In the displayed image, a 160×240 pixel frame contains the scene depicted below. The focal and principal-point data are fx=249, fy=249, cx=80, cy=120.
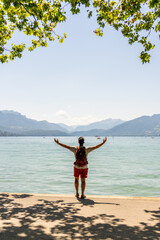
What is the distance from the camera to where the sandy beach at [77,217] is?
5492 mm

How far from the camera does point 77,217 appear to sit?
670cm

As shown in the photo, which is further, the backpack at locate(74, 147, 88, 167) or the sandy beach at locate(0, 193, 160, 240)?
the backpack at locate(74, 147, 88, 167)

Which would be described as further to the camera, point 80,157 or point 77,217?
point 80,157

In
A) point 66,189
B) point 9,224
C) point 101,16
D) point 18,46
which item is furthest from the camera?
point 66,189

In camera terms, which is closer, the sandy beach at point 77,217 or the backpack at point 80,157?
the sandy beach at point 77,217

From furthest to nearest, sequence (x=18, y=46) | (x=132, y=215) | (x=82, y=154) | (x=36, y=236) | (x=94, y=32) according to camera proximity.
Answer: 1. (x=18, y=46)
2. (x=94, y=32)
3. (x=82, y=154)
4. (x=132, y=215)
5. (x=36, y=236)

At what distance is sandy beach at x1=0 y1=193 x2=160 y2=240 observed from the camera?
5.49m

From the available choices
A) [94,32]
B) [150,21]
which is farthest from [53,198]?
[150,21]

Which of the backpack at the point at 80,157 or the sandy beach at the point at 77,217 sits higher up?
the backpack at the point at 80,157

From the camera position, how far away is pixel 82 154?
28.7ft

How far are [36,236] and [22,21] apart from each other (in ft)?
28.1

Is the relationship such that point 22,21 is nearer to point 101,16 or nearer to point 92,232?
point 101,16

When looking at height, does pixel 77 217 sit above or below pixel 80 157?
below

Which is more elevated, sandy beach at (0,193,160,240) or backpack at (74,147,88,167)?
backpack at (74,147,88,167)
